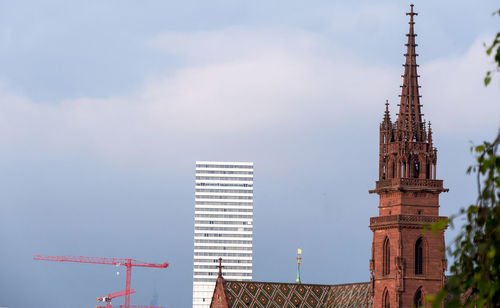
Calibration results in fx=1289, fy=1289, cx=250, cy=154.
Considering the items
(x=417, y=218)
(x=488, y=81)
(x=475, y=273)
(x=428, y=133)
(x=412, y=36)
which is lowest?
(x=475, y=273)

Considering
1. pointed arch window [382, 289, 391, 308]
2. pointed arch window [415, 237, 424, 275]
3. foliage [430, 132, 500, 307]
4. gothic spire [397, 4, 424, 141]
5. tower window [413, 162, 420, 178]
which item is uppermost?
gothic spire [397, 4, 424, 141]

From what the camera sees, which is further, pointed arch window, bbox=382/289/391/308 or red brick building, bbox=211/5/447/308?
pointed arch window, bbox=382/289/391/308

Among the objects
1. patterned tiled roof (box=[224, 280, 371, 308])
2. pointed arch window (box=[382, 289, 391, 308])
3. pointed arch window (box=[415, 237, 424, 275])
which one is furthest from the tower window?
patterned tiled roof (box=[224, 280, 371, 308])

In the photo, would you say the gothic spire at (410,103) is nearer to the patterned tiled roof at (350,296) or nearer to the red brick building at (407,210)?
the red brick building at (407,210)

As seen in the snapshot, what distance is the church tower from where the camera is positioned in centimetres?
9506

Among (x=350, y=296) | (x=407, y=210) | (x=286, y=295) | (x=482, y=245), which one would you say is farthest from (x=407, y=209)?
(x=482, y=245)

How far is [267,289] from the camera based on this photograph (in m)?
109

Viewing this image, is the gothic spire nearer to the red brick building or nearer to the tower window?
the red brick building

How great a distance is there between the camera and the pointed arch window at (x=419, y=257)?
95500mm

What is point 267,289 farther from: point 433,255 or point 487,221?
point 487,221

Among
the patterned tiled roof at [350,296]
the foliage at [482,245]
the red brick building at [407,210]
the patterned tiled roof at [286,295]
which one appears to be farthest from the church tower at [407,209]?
the foliage at [482,245]

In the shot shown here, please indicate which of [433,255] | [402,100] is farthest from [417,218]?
[402,100]

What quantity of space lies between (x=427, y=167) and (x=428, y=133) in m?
2.68

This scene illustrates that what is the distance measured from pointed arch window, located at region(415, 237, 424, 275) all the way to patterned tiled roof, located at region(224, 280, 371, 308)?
35.7 feet
